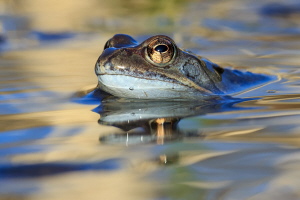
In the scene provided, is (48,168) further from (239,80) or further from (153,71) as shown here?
(239,80)

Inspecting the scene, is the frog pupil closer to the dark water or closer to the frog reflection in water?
the frog reflection in water

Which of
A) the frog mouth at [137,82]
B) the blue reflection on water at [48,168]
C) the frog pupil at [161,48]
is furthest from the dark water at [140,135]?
the frog pupil at [161,48]

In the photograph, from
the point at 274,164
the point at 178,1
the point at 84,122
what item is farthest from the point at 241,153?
the point at 178,1

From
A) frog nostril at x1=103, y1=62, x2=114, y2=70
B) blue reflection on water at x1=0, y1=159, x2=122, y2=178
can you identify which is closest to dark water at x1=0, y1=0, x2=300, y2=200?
blue reflection on water at x1=0, y1=159, x2=122, y2=178

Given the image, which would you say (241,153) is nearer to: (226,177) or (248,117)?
(226,177)

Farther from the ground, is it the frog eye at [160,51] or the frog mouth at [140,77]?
the frog eye at [160,51]

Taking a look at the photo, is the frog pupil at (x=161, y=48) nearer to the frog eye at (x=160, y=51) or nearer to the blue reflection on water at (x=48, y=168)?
the frog eye at (x=160, y=51)

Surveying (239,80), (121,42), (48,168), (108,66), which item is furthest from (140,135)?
(239,80)

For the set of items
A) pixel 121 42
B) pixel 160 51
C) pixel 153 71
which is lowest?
pixel 153 71
